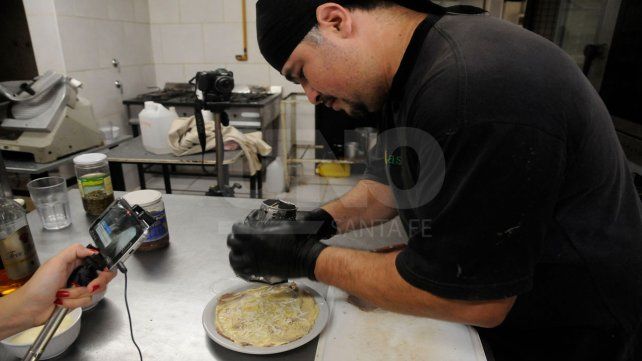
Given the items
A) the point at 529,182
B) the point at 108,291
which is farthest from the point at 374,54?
the point at 108,291

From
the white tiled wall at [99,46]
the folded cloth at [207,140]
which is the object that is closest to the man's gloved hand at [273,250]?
the folded cloth at [207,140]

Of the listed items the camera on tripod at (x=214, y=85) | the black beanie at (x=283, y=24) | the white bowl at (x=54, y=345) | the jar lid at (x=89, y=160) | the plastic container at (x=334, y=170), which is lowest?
the plastic container at (x=334, y=170)

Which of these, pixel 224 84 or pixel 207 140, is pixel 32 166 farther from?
pixel 224 84

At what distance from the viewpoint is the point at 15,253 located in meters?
0.93

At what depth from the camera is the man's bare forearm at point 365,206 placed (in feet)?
4.03

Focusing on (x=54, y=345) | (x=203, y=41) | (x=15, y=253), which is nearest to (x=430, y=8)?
(x=54, y=345)

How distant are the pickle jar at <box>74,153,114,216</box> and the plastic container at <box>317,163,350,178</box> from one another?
263 centimetres

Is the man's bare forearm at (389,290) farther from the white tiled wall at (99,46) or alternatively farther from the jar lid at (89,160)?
the white tiled wall at (99,46)

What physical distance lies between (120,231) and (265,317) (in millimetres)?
348

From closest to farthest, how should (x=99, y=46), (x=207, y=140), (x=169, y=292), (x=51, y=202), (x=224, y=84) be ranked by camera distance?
(x=169, y=292) → (x=51, y=202) → (x=224, y=84) → (x=207, y=140) → (x=99, y=46)

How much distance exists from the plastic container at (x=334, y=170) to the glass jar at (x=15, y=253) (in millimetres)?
3002

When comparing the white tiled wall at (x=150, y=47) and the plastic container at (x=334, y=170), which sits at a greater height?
the white tiled wall at (x=150, y=47)

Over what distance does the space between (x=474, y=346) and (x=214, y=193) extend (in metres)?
1.29

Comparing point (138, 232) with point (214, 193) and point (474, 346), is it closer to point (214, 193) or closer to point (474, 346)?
point (474, 346)
